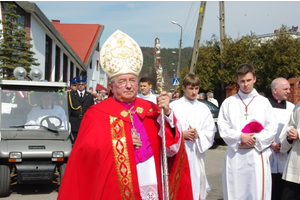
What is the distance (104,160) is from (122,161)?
0.15 metres

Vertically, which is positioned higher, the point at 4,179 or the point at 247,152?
the point at 247,152

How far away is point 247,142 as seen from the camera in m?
4.94

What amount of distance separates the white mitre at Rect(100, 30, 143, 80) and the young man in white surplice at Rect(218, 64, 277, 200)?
2026mm

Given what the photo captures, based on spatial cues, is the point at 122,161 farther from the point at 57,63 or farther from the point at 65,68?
the point at 65,68

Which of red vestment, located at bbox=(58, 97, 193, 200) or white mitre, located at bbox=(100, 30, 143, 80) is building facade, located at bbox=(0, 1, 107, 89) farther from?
red vestment, located at bbox=(58, 97, 193, 200)

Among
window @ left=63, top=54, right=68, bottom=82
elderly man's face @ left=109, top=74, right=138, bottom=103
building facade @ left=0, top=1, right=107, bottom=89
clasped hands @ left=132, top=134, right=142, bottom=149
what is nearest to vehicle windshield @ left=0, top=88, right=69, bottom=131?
elderly man's face @ left=109, top=74, right=138, bottom=103

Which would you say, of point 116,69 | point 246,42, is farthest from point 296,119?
point 246,42

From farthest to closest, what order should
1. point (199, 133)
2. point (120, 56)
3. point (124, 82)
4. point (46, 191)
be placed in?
point (46, 191)
point (199, 133)
point (120, 56)
point (124, 82)

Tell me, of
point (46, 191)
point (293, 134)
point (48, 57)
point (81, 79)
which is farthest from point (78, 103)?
point (48, 57)

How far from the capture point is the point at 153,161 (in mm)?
3424

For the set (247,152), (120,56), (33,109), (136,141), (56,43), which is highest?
(56,43)

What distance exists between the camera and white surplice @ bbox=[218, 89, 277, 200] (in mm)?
5016

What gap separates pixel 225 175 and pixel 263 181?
1.71 feet

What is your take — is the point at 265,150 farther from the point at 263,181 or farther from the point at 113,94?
the point at 113,94
